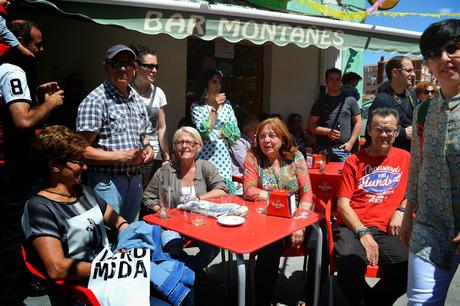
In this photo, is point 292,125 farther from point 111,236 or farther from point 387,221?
point 111,236

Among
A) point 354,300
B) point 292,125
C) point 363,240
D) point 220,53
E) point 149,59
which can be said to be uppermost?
point 220,53

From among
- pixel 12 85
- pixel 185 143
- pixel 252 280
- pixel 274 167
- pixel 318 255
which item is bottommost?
pixel 252 280

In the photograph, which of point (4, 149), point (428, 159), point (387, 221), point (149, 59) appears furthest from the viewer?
point (149, 59)

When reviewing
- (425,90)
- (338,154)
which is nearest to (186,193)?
(338,154)

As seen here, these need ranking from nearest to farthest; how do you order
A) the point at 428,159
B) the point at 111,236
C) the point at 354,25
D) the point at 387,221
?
the point at 428,159 → the point at 111,236 → the point at 387,221 → the point at 354,25

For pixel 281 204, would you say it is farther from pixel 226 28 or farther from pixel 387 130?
pixel 226 28

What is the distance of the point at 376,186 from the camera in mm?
2758

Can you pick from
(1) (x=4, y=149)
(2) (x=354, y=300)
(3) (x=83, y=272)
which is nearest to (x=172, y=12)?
(1) (x=4, y=149)

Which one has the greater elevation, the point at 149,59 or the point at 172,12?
the point at 172,12

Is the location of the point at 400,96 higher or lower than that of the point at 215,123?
higher

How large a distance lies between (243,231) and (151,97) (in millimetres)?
1965

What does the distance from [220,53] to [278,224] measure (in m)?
4.62

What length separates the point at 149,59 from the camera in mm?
3512

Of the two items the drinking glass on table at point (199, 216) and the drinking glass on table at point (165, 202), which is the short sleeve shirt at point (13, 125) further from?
the drinking glass on table at point (199, 216)
